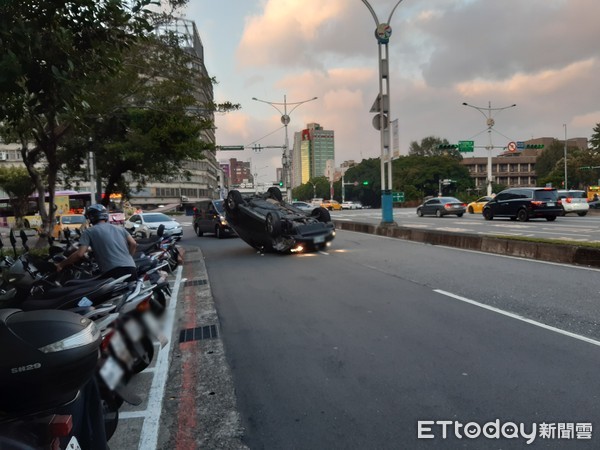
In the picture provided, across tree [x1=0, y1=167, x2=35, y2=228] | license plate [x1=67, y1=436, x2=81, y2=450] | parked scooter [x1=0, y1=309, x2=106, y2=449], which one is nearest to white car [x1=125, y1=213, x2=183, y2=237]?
parked scooter [x1=0, y1=309, x2=106, y2=449]

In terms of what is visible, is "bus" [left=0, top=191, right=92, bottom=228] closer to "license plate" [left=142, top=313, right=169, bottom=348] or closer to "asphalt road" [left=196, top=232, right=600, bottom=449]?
"asphalt road" [left=196, top=232, right=600, bottom=449]

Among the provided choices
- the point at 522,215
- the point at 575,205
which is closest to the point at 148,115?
the point at 522,215

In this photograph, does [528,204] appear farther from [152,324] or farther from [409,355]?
[152,324]

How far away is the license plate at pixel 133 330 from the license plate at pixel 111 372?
16cm

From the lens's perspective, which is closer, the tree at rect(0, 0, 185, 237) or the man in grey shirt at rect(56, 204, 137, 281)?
the tree at rect(0, 0, 185, 237)

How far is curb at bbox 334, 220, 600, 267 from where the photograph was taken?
10.4m

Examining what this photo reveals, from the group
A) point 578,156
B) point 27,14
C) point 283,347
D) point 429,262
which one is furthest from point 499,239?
point 578,156

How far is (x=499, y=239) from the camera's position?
12.9 m

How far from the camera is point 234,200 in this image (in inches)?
546

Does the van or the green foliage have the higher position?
the green foliage

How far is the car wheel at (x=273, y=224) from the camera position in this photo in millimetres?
12711

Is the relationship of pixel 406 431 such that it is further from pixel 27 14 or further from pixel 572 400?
pixel 27 14

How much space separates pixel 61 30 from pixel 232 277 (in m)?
6.17

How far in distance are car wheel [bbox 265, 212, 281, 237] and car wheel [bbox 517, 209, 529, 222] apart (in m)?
17.2
